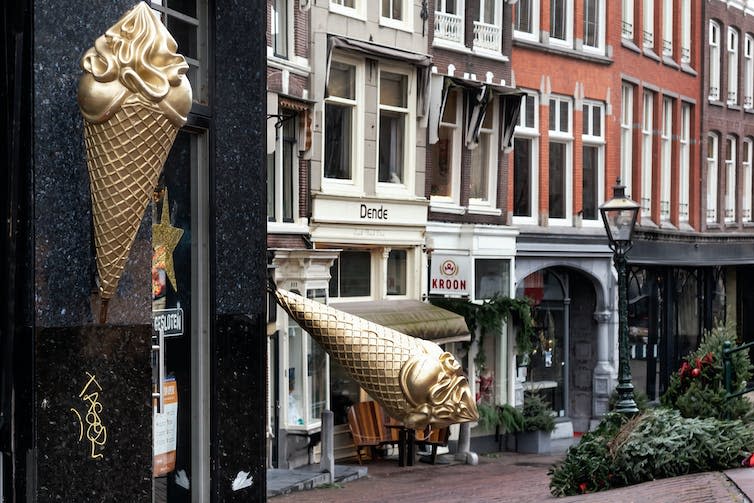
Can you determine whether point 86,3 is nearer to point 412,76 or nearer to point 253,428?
point 253,428

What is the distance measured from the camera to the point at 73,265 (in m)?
5.13

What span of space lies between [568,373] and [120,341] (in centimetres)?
2365

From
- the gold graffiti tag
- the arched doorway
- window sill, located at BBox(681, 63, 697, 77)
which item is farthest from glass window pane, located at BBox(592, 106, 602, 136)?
the gold graffiti tag

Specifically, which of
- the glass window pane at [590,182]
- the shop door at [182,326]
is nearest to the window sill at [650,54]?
the glass window pane at [590,182]

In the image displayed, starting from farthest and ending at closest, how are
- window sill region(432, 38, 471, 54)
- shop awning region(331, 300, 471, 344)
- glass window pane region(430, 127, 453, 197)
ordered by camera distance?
glass window pane region(430, 127, 453, 197) < window sill region(432, 38, 471, 54) < shop awning region(331, 300, 471, 344)

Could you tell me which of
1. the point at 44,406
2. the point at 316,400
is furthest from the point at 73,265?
the point at 316,400

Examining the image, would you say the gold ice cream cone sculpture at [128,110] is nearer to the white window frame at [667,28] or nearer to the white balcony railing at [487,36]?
the white balcony railing at [487,36]

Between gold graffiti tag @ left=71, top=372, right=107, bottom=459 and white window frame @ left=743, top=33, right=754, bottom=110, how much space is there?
34563 millimetres

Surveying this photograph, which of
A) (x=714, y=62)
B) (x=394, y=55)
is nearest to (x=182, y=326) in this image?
(x=394, y=55)

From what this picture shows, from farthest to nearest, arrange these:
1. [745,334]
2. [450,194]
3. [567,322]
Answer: [745,334], [567,322], [450,194]

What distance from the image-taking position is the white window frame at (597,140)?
1113 inches

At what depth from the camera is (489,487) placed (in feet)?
59.3

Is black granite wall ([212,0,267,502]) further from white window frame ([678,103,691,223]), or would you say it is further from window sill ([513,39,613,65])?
white window frame ([678,103,691,223])

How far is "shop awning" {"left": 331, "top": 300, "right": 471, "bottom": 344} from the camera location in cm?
→ 2069
